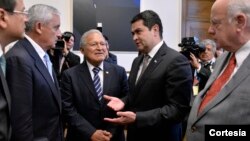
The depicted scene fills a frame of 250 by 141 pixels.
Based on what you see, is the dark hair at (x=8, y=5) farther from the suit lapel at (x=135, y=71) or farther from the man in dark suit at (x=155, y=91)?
the suit lapel at (x=135, y=71)

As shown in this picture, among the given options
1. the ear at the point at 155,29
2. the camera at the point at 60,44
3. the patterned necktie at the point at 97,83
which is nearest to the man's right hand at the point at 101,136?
the patterned necktie at the point at 97,83

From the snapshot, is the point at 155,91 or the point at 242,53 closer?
the point at 242,53

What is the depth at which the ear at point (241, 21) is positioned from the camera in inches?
59.5

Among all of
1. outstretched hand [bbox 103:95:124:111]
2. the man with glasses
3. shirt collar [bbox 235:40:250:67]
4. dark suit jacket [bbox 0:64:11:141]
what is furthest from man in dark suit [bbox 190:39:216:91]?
dark suit jacket [bbox 0:64:11:141]

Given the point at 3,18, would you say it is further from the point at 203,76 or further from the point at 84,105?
the point at 203,76

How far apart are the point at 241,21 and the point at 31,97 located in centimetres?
116

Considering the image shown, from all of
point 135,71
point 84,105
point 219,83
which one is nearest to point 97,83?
point 84,105

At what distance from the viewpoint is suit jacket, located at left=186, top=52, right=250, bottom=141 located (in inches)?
54.8

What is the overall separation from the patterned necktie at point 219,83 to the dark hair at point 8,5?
1.07m

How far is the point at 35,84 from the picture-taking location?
1.85 m

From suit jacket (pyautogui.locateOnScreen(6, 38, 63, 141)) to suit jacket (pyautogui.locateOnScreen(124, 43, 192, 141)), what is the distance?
55 centimetres

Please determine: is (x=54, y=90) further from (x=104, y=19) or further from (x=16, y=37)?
(x=104, y=19)

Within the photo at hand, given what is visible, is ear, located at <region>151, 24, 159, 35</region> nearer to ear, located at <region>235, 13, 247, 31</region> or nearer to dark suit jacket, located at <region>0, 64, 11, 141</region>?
ear, located at <region>235, 13, 247, 31</region>

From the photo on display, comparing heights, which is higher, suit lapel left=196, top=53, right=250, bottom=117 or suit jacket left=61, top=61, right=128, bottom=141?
suit lapel left=196, top=53, right=250, bottom=117
